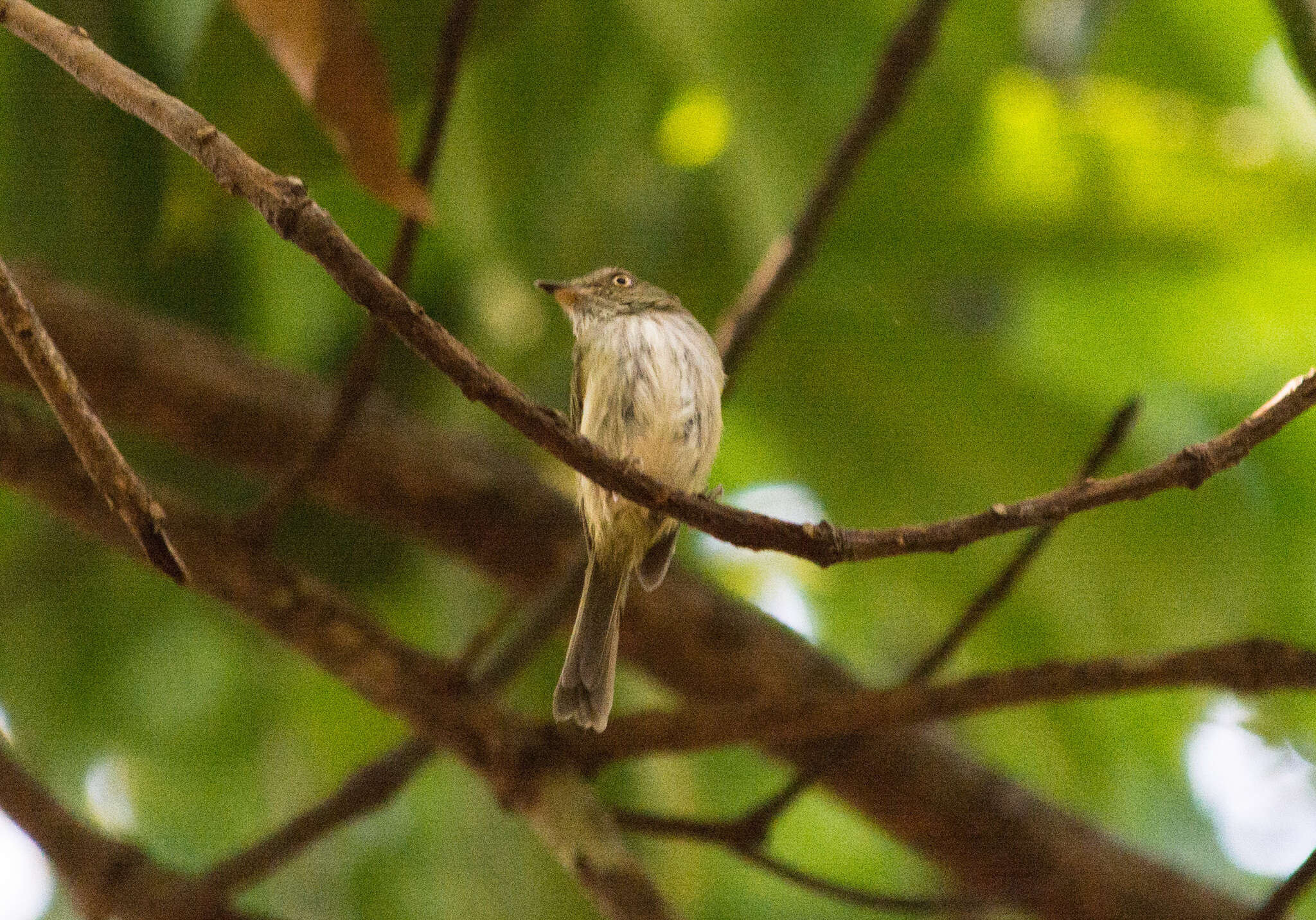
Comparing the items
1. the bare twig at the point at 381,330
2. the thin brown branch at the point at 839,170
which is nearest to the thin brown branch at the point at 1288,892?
the thin brown branch at the point at 839,170

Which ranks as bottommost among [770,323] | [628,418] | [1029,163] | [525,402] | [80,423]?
[80,423]

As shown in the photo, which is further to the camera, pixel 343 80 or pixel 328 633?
pixel 328 633

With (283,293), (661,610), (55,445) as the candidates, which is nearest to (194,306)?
(283,293)

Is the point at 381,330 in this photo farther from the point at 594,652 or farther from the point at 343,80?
the point at 594,652

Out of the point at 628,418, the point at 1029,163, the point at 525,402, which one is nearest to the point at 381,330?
the point at 628,418

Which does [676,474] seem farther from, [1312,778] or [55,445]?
[1312,778]

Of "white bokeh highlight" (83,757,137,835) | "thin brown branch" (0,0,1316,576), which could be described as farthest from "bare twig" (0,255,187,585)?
"white bokeh highlight" (83,757,137,835)

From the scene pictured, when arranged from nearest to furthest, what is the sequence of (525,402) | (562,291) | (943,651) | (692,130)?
(525,402)
(943,651)
(562,291)
(692,130)
